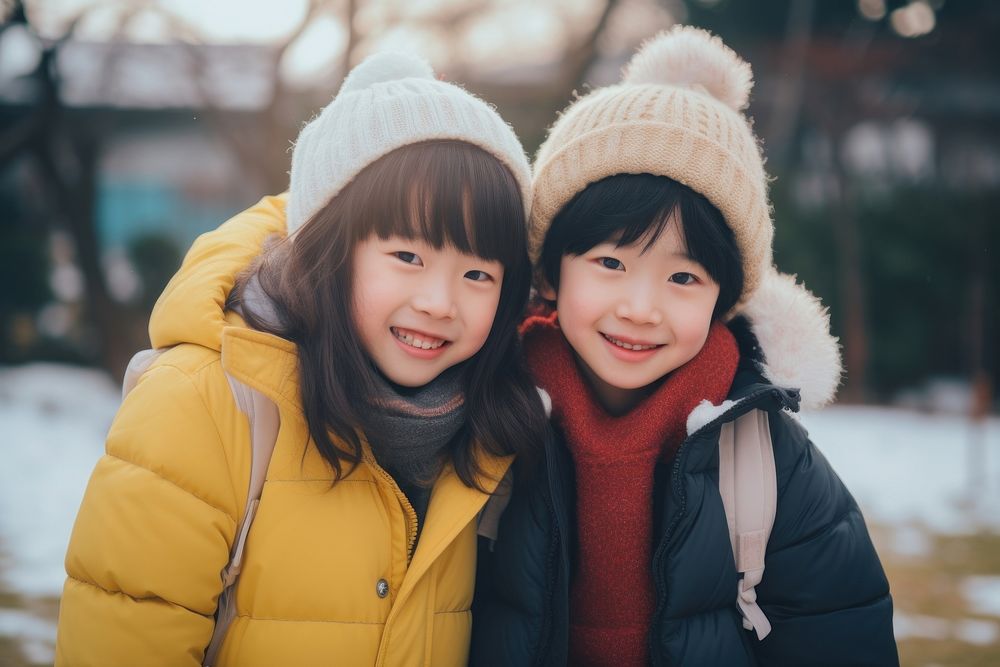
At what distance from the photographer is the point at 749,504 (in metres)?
1.96

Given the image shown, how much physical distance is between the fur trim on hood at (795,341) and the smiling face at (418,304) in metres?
0.74

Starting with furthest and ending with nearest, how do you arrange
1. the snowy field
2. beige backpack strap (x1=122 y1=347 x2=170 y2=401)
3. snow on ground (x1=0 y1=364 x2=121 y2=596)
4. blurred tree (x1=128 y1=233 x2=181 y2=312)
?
blurred tree (x1=128 y1=233 x2=181 y2=312)
snow on ground (x1=0 y1=364 x2=121 y2=596)
the snowy field
beige backpack strap (x1=122 y1=347 x2=170 y2=401)

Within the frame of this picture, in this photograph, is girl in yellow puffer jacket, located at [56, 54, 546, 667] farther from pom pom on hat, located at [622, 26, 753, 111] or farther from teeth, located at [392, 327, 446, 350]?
pom pom on hat, located at [622, 26, 753, 111]

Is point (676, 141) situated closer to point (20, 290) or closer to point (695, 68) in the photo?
point (695, 68)

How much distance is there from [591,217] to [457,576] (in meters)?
0.86

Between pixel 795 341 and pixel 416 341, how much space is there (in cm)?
95

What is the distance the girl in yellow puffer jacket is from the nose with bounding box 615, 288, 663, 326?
0.24 m

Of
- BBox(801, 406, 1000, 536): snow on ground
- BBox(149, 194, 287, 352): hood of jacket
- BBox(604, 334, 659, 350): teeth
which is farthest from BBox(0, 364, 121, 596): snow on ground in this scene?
BBox(801, 406, 1000, 536): snow on ground

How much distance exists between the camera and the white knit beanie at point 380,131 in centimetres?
186

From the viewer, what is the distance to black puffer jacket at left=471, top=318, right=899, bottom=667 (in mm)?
1900

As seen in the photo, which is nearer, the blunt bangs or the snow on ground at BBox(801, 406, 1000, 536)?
the blunt bangs

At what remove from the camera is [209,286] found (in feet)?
6.14

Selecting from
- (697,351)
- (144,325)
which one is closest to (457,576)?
(697,351)

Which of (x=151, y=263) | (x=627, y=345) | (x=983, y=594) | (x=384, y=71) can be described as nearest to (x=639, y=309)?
(x=627, y=345)
